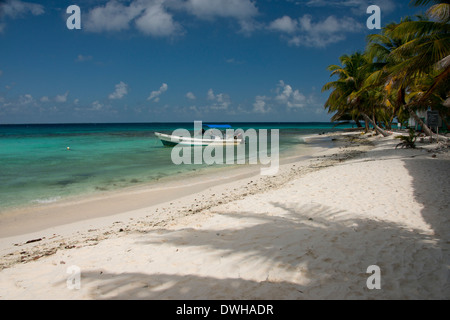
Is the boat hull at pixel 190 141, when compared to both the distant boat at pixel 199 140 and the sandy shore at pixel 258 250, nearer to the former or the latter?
the distant boat at pixel 199 140

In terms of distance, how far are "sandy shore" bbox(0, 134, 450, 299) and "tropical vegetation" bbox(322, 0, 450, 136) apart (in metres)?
4.73

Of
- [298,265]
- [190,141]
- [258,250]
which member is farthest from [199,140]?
[298,265]

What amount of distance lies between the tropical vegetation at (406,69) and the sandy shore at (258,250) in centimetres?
473

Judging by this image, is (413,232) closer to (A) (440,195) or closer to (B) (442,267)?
(B) (442,267)

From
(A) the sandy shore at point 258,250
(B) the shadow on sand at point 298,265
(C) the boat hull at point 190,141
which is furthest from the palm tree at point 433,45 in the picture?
(C) the boat hull at point 190,141

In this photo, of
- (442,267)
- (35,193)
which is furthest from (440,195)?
(35,193)

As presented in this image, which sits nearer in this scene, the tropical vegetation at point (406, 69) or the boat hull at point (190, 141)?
the tropical vegetation at point (406, 69)

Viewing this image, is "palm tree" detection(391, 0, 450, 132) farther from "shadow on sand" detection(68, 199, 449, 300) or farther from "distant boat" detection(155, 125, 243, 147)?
"distant boat" detection(155, 125, 243, 147)

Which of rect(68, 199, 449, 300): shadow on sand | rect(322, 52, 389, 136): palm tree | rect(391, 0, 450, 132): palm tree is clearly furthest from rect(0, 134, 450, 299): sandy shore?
rect(322, 52, 389, 136): palm tree

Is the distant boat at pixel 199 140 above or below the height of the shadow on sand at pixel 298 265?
above

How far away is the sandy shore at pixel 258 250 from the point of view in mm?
3045

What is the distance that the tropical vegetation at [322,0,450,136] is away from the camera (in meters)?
9.45

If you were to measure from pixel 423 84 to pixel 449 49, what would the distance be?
8429 mm

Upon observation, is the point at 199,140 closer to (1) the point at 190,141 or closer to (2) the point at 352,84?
(1) the point at 190,141
